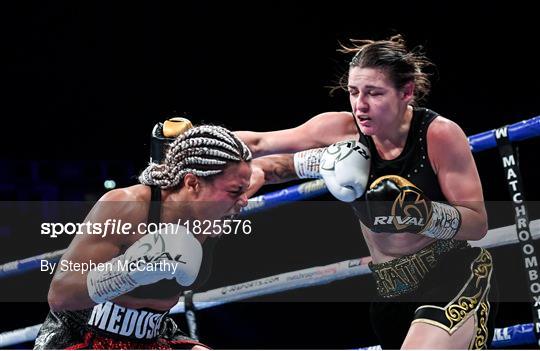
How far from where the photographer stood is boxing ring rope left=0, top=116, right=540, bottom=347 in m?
2.17

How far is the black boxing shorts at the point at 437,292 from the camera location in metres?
2.04

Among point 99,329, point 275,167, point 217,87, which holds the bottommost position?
point 99,329

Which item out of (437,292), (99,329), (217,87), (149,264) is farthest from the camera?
(217,87)

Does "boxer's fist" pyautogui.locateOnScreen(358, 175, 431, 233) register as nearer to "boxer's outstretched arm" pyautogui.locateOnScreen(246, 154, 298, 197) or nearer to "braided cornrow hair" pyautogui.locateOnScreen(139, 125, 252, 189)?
"braided cornrow hair" pyautogui.locateOnScreen(139, 125, 252, 189)

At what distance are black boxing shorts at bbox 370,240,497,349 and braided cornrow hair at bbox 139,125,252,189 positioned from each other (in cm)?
56

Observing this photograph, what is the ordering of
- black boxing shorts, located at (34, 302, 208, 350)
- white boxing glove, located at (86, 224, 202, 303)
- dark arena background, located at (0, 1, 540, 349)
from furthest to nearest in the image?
dark arena background, located at (0, 1, 540, 349), black boxing shorts, located at (34, 302, 208, 350), white boxing glove, located at (86, 224, 202, 303)

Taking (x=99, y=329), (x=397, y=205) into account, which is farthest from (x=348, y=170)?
(x=99, y=329)

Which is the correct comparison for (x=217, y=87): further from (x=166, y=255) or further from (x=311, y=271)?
(x=166, y=255)

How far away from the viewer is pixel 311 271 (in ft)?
8.29

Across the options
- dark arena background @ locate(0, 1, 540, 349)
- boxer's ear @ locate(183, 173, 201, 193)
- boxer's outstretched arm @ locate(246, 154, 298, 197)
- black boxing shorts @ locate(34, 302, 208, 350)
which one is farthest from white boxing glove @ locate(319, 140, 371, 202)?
dark arena background @ locate(0, 1, 540, 349)

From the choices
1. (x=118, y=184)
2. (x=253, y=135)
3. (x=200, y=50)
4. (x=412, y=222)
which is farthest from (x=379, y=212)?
(x=200, y=50)

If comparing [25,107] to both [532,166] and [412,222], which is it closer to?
[532,166]

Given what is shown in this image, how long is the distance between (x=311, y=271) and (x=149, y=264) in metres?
0.89

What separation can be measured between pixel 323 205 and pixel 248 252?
0.48 metres
